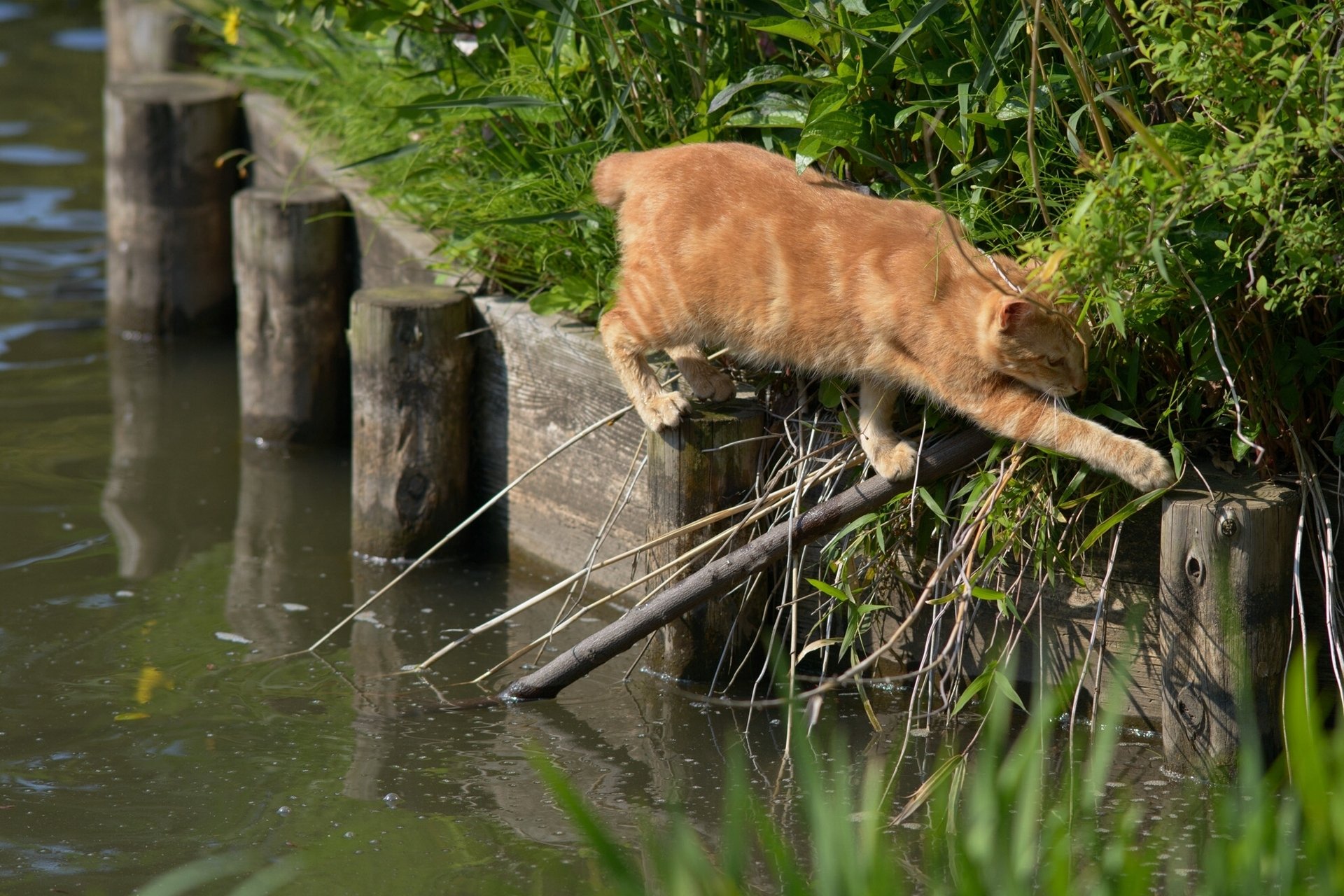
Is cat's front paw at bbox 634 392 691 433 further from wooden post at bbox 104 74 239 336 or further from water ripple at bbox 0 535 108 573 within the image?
wooden post at bbox 104 74 239 336

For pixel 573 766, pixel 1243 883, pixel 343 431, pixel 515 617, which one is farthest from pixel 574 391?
pixel 1243 883

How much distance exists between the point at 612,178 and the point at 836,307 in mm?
711

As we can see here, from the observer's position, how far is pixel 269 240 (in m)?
4.33

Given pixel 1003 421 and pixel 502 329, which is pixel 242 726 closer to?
pixel 502 329

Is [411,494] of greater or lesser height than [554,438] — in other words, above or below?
below

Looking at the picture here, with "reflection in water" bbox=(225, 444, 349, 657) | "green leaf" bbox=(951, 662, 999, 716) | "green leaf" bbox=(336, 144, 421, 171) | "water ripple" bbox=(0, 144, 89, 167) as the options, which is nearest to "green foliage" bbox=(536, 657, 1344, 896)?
"green leaf" bbox=(951, 662, 999, 716)

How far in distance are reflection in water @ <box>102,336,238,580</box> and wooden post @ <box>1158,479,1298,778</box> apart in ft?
8.45

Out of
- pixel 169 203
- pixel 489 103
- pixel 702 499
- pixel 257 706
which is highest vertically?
pixel 489 103

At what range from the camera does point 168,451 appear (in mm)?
4512

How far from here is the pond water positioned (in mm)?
2551

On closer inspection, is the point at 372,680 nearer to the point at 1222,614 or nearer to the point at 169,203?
the point at 1222,614

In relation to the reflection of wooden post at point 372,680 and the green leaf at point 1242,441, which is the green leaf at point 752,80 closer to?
the green leaf at point 1242,441

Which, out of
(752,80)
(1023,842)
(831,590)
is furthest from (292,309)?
(1023,842)

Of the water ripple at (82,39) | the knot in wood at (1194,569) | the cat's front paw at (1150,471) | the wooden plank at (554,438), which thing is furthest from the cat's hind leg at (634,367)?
the water ripple at (82,39)
